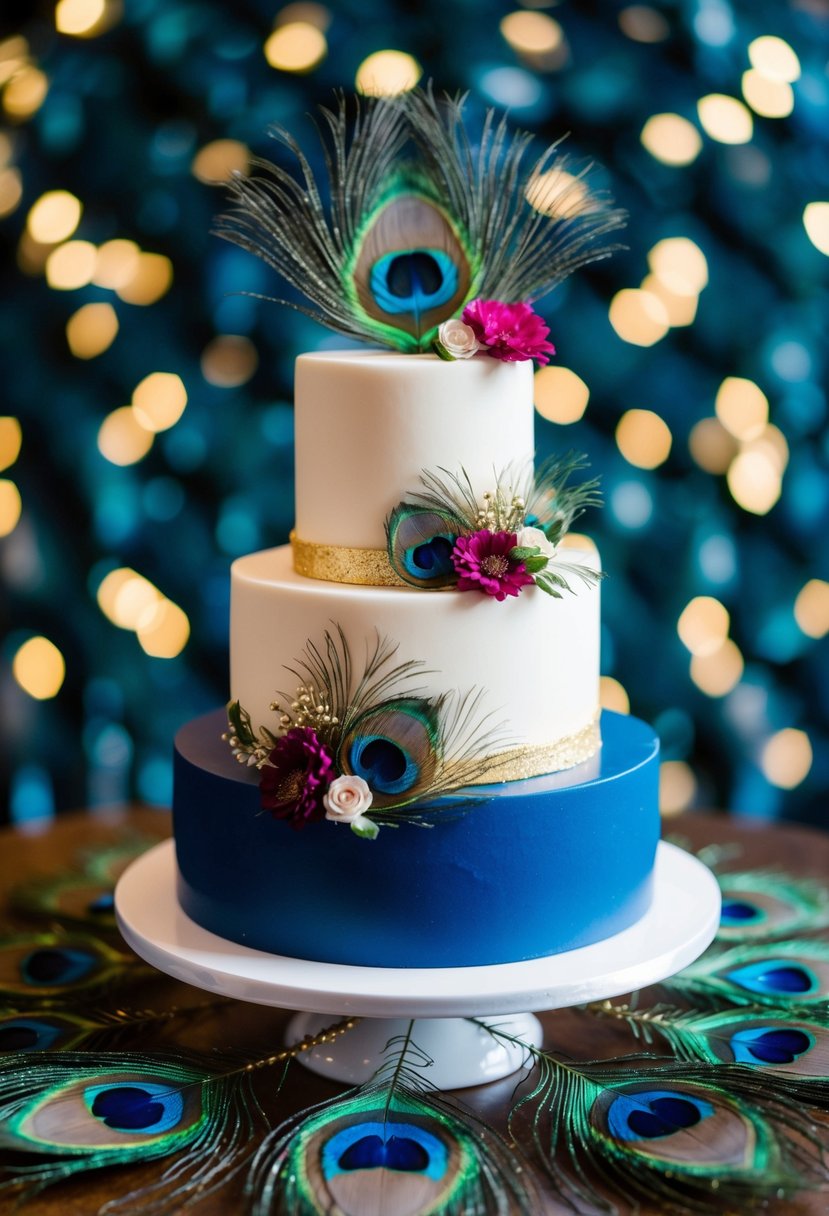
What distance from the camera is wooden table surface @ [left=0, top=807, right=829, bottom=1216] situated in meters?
1.19

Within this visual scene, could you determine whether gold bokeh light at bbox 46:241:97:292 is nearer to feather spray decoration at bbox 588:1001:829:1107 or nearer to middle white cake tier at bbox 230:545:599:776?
middle white cake tier at bbox 230:545:599:776

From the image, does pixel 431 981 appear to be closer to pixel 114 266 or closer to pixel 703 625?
pixel 703 625

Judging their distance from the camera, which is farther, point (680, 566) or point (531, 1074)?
point (680, 566)

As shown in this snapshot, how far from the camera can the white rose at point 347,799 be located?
1246mm

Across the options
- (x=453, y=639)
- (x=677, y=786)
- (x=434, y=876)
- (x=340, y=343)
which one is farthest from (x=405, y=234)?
(x=677, y=786)

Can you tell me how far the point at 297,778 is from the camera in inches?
50.4

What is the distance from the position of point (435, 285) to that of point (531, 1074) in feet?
2.61

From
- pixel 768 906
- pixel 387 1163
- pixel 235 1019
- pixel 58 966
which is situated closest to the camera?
pixel 387 1163

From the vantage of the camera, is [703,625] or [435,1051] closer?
[435,1051]

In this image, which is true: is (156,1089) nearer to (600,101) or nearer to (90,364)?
(90,364)

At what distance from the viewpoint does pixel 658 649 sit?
243 centimetres

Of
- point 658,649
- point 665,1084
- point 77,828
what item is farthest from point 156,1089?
point 658,649

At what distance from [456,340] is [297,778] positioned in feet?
1.42

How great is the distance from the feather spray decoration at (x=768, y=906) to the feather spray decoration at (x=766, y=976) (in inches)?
2.0
